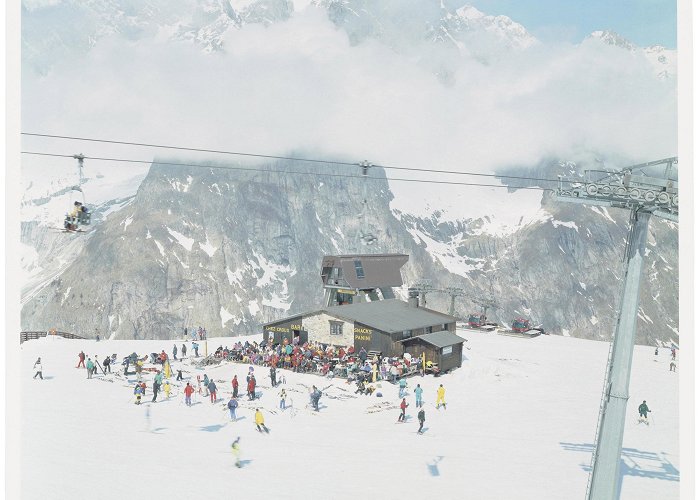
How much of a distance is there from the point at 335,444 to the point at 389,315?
17639 mm

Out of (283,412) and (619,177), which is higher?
(619,177)

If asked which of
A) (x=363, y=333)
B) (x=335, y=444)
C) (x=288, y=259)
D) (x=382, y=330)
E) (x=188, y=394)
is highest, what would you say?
(x=288, y=259)

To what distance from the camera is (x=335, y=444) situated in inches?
958

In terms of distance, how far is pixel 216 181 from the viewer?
133m

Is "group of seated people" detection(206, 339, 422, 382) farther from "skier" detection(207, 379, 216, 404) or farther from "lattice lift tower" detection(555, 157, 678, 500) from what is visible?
"lattice lift tower" detection(555, 157, 678, 500)

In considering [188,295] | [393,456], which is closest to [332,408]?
[393,456]

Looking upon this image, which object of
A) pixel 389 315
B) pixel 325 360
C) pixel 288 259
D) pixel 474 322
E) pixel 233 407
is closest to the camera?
pixel 233 407

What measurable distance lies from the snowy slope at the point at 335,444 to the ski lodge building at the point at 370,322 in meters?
3.04

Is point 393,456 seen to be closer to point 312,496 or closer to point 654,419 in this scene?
point 312,496

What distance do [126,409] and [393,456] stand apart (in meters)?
13.4

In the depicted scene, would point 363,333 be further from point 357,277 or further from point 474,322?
point 474,322

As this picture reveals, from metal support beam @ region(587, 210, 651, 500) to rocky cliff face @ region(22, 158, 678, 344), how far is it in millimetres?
104206

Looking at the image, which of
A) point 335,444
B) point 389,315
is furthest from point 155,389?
point 389,315

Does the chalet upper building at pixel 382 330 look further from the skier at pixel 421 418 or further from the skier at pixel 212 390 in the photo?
the skier at pixel 212 390
